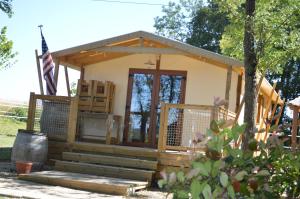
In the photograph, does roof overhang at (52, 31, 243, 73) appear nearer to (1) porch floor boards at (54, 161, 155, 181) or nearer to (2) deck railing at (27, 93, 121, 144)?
(2) deck railing at (27, 93, 121, 144)

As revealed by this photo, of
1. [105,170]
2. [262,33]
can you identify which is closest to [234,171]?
[262,33]

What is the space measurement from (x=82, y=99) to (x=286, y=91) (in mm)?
20182

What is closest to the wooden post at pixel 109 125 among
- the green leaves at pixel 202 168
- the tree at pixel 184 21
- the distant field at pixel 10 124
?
the distant field at pixel 10 124

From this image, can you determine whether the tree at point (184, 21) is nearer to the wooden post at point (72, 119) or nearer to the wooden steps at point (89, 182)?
the wooden post at point (72, 119)

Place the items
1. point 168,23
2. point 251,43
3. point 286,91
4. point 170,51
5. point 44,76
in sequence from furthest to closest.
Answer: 1. point 168,23
2. point 286,91
3. point 44,76
4. point 170,51
5. point 251,43

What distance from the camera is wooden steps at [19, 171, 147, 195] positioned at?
838 cm

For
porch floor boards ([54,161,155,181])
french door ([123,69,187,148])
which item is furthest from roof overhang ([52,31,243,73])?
porch floor boards ([54,161,155,181])

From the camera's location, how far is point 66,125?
11.4 metres

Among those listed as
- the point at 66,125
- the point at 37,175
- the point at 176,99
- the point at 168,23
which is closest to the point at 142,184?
the point at 37,175

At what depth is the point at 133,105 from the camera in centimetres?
1292

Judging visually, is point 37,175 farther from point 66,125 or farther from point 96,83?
point 96,83

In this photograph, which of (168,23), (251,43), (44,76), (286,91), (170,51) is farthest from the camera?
(168,23)

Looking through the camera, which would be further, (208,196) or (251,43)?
(251,43)

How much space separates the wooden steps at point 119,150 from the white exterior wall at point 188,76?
2.27 m
